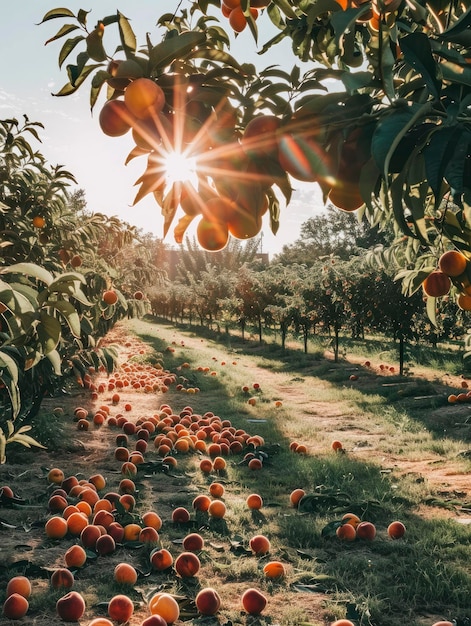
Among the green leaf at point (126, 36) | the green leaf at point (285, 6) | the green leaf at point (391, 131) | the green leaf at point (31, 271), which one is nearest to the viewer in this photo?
the green leaf at point (391, 131)

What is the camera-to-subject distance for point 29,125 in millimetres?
3527

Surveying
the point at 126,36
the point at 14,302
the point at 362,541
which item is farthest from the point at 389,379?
the point at 126,36

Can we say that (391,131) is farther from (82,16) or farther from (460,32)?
(82,16)

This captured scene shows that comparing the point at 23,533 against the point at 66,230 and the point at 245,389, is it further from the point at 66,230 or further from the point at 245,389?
the point at 245,389

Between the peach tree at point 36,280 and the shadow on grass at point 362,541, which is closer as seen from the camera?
the peach tree at point 36,280

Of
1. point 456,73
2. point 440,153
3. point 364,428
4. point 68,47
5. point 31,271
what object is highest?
point 68,47

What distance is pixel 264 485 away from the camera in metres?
4.29

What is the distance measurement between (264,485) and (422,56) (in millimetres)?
3864

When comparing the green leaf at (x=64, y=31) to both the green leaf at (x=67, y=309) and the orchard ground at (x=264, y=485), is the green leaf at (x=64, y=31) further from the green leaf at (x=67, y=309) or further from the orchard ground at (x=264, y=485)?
the orchard ground at (x=264, y=485)

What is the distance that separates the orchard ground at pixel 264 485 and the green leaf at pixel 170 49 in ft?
7.23

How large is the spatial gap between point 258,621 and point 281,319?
1152 cm

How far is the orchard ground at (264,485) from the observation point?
249 cm

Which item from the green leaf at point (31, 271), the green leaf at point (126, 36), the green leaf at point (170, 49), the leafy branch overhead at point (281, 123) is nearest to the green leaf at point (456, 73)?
the leafy branch overhead at point (281, 123)

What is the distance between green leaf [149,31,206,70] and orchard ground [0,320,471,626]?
7.23 feet
